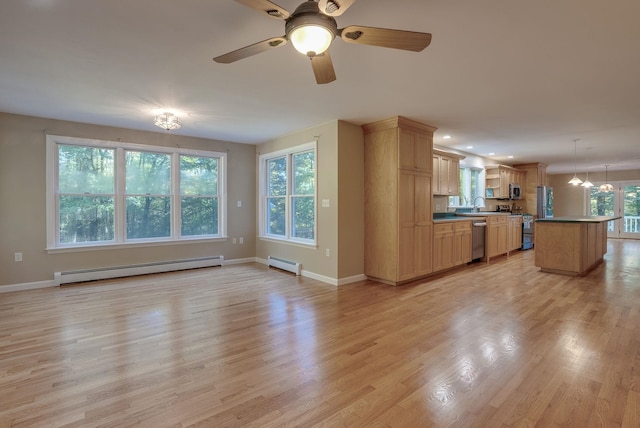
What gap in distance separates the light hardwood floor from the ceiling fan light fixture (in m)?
2.05

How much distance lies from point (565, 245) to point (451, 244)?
179 cm

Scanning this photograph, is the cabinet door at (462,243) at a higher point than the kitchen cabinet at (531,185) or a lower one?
lower

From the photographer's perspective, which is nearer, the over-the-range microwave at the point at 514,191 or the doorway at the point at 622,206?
the over-the-range microwave at the point at 514,191

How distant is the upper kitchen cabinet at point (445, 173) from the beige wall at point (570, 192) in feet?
26.0

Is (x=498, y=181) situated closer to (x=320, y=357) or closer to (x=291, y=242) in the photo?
(x=291, y=242)

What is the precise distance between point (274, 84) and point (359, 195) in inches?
90.4

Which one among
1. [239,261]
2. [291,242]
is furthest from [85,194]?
[291,242]

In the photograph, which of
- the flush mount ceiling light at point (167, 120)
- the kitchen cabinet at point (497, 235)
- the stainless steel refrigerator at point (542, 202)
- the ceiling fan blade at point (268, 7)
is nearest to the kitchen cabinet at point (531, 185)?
the stainless steel refrigerator at point (542, 202)

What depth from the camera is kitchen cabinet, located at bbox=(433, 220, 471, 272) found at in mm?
5227

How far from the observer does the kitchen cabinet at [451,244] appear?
5.23 m

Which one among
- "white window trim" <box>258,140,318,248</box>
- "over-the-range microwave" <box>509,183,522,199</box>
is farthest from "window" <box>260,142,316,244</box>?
"over-the-range microwave" <box>509,183,522,199</box>

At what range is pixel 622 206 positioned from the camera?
34.6 ft

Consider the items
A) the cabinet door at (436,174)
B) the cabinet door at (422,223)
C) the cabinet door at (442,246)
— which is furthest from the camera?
the cabinet door at (436,174)

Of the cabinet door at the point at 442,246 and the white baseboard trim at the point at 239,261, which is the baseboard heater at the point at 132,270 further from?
the cabinet door at the point at 442,246
